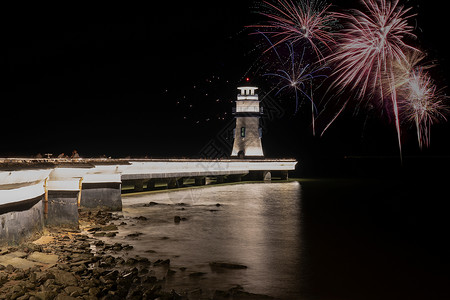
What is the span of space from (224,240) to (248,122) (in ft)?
144

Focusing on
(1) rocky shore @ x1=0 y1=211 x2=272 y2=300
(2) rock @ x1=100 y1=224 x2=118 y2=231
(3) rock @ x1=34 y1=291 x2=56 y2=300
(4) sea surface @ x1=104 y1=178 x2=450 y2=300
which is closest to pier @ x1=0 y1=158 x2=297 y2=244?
(1) rocky shore @ x1=0 y1=211 x2=272 y2=300

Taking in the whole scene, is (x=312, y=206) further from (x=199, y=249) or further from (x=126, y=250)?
(x=126, y=250)

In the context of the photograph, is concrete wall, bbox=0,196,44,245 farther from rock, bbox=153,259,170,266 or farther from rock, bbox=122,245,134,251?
rock, bbox=153,259,170,266

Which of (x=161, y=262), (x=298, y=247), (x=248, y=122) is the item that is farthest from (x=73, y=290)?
(x=248, y=122)

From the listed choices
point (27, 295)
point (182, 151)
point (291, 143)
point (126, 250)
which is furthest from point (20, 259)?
point (291, 143)

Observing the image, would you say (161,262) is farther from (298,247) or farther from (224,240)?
(298,247)

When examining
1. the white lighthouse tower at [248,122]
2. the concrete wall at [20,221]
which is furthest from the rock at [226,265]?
the white lighthouse tower at [248,122]

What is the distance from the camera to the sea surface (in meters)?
12.1

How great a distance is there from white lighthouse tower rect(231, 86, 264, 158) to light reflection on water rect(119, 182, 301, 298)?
29574 millimetres

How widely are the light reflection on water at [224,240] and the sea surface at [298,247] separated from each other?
0.03 meters

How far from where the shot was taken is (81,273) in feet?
37.5

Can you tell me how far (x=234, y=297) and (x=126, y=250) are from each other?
5.33 meters

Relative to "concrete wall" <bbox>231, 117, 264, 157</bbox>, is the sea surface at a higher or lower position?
lower

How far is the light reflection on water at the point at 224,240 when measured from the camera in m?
12.3
